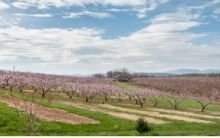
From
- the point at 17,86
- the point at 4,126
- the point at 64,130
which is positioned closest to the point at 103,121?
the point at 64,130

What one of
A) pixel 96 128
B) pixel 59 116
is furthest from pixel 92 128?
pixel 59 116

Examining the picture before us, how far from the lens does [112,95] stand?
100375 mm

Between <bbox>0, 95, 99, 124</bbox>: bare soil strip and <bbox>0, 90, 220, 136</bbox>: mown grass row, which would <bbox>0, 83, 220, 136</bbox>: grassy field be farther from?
<bbox>0, 95, 99, 124</bbox>: bare soil strip

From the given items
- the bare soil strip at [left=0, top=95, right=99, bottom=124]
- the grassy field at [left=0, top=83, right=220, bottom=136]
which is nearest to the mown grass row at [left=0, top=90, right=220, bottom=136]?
the grassy field at [left=0, top=83, right=220, bottom=136]

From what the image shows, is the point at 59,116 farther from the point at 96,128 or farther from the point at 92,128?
the point at 96,128

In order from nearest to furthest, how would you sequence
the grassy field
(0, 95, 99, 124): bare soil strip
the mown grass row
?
1. the grassy field
2. the mown grass row
3. (0, 95, 99, 124): bare soil strip

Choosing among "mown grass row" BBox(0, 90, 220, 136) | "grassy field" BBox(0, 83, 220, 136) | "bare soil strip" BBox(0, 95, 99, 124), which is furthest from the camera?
"bare soil strip" BBox(0, 95, 99, 124)

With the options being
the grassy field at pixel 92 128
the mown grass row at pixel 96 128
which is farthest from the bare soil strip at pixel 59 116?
the mown grass row at pixel 96 128

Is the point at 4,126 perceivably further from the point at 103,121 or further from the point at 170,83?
the point at 170,83

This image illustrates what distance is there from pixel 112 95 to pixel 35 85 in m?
18.8

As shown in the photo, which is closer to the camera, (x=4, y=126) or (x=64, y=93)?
(x=4, y=126)

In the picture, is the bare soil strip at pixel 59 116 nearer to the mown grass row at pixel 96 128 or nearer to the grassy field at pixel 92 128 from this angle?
the grassy field at pixel 92 128

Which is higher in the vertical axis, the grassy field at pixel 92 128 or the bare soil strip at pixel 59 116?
the bare soil strip at pixel 59 116

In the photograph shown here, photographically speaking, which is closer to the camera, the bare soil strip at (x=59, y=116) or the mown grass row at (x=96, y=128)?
the mown grass row at (x=96, y=128)
